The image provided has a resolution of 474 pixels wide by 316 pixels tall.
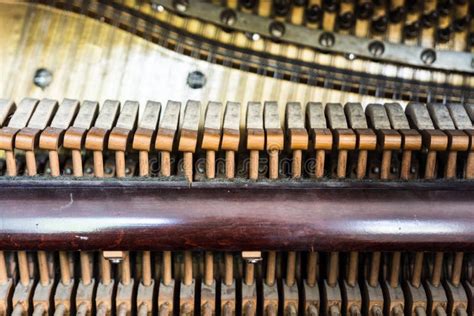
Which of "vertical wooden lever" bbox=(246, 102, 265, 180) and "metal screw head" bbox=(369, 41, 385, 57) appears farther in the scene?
Answer: "metal screw head" bbox=(369, 41, 385, 57)

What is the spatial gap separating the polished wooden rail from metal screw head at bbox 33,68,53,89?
659 millimetres

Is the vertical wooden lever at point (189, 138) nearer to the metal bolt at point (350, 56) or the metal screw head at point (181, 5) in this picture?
the metal screw head at point (181, 5)

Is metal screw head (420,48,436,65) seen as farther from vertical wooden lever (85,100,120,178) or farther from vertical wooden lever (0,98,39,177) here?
vertical wooden lever (0,98,39,177)

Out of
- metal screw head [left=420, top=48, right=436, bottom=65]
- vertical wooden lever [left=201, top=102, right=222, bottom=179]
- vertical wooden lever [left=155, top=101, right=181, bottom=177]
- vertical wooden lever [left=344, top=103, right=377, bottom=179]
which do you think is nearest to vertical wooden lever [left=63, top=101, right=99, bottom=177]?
vertical wooden lever [left=155, top=101, right=181, bottom=177]

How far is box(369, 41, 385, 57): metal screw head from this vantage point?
8.24 feet

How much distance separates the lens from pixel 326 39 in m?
2.50

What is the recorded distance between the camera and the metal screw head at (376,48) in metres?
2.51

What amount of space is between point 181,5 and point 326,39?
57 centimetres

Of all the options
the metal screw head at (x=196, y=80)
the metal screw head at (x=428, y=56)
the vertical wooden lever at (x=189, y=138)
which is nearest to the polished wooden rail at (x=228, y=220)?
the vertical wooden lever at (x=189, y=138)

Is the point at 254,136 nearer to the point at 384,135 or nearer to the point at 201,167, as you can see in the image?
the point at 201,167

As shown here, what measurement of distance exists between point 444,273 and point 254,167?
78cm

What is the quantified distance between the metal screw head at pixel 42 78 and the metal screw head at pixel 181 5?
21.7 inches

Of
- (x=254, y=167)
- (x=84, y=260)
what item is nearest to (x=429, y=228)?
(x=254, y=167)

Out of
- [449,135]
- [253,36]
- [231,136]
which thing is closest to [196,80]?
[253,36]
